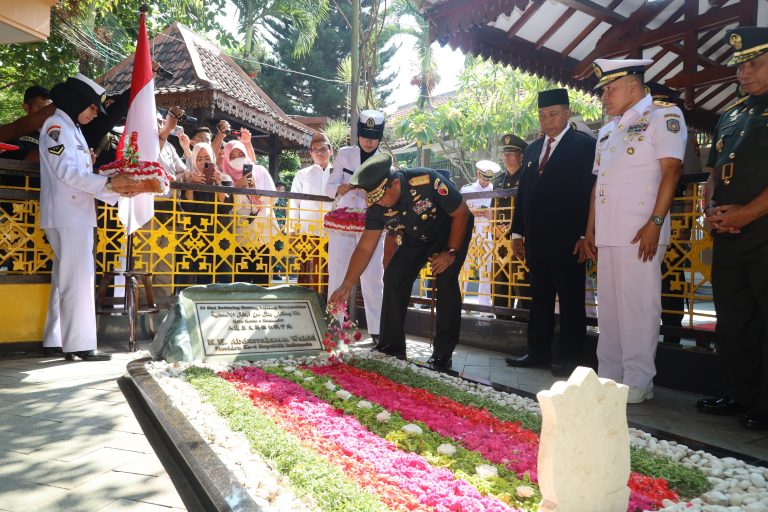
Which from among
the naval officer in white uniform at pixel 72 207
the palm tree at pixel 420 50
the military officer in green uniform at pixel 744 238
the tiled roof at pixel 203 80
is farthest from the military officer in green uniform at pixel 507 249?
the palm tree at pixel 420 50

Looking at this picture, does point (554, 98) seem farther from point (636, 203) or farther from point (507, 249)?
point (507, 249)

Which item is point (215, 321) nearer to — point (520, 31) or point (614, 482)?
point (614, 482)

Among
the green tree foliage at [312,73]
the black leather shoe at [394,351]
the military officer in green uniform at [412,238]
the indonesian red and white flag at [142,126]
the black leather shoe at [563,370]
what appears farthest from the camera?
the green tree foliage at [312,73]

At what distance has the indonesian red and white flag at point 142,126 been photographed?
4.94m

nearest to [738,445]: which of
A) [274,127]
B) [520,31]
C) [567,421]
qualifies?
[567,421]

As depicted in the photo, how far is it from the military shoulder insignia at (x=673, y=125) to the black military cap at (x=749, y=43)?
437mm

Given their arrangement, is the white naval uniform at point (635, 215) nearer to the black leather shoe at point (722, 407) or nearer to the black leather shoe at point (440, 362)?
the black leather shoe at point (722, 407)

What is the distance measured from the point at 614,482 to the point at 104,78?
1249 cm

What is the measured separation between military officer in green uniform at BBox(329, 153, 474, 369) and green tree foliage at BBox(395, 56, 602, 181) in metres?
11.0

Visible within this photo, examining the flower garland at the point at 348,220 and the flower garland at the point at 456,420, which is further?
the flower garland at the point at 348,220

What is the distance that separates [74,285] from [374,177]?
2561 millimetres

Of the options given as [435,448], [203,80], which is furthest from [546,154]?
[203,80]

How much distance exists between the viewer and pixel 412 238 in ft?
14.3

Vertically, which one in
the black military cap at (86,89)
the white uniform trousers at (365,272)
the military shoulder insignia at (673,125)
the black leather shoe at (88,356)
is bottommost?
the black leather shoe at (88,356)
